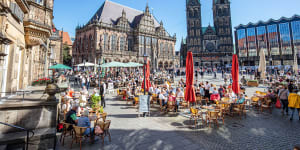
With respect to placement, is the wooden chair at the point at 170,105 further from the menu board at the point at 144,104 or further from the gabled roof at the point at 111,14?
the gabled roof at the point at 111,14

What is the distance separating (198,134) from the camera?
510 centimetres

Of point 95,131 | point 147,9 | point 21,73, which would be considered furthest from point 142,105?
point 147,9

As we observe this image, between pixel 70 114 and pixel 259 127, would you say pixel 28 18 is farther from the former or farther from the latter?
pixel 259 127

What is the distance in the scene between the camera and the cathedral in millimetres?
60625

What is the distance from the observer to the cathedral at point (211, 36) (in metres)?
60.6

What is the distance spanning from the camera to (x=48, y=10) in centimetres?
891

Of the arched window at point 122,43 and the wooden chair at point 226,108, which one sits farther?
the arched window at point 122,43

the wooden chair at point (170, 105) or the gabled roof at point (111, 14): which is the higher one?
the gabled roof at point (111, 14)

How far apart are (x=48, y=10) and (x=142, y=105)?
27.9 ft

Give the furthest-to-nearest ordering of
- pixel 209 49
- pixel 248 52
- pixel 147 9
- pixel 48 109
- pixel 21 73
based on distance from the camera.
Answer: pixel 209 49 < pixel 248 52 < pixel 147 9 < pixel 21 73 < pixel 48 109

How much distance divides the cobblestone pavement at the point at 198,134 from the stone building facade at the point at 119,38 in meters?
28.7

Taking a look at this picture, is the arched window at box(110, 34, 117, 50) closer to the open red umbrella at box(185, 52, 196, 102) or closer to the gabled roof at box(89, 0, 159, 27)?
the gabled roof at box(89, 0, 159, 27)

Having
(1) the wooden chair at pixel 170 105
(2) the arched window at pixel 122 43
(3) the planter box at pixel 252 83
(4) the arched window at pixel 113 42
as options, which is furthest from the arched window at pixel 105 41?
(1) the wooden chair at pixel 170 105

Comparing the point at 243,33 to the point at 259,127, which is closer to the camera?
Answer: the point at 259,127
